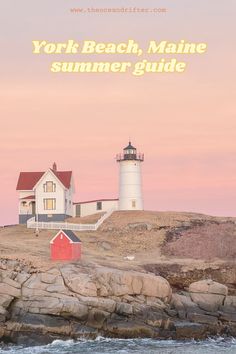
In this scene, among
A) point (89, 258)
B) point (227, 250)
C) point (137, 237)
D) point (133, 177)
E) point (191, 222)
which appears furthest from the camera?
point (133, 177)

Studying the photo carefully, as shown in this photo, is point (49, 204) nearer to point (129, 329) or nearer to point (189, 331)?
point (129, 329)

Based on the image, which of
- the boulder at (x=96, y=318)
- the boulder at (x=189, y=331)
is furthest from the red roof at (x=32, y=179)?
the boulder at (x=189, y=331)

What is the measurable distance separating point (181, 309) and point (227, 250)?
1976cm

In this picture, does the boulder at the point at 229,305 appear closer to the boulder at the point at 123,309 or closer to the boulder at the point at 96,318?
the boulder at the point at 123,309

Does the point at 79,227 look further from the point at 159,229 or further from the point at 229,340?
the point at 229,340

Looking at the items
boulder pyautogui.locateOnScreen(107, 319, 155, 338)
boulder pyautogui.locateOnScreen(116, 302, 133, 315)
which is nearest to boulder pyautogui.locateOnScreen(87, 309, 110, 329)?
boulder pyautogui.locateOnScreen(107, 319, 155, 338)

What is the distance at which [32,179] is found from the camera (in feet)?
267

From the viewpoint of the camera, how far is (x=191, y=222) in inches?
2975

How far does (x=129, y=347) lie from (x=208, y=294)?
9124 mm

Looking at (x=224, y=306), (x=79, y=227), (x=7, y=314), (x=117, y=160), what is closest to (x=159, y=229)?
(x=79, y=227)

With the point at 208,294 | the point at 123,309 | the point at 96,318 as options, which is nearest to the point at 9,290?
the point at 96,318

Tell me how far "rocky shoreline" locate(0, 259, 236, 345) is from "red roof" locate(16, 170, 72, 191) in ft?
110

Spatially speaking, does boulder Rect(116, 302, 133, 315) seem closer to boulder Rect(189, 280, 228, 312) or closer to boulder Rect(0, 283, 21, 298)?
boulder Rect(189, 280, 228, 312)

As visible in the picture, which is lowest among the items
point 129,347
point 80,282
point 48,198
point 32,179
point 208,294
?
point 129,347
